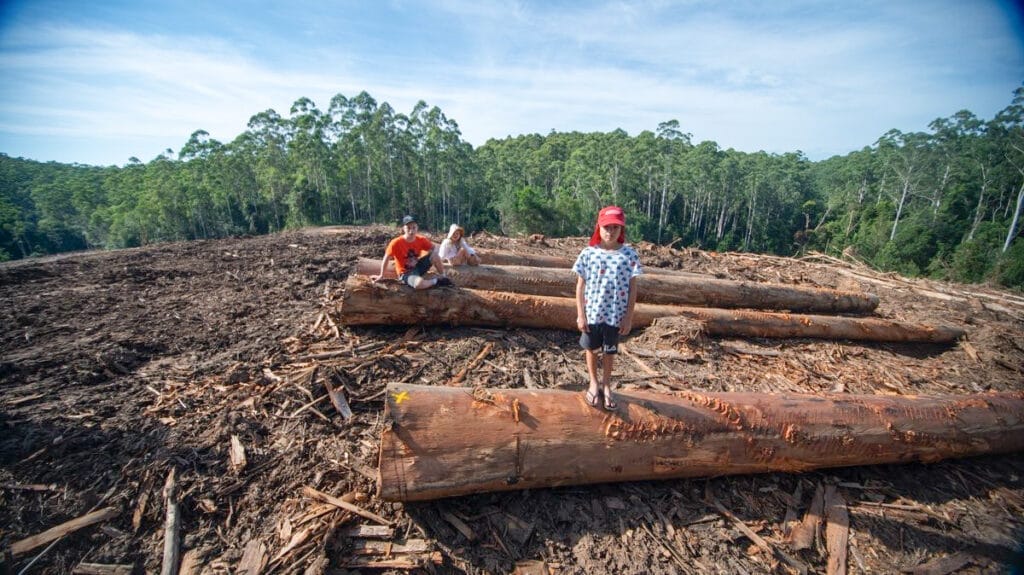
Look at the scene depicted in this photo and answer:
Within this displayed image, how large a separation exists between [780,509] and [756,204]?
55.6 metres

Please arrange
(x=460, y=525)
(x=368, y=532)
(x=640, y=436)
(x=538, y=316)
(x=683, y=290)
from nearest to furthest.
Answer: (x=368, y=532) → (x=460, y=525) → (x=640, y=436) → (x=538, y=316) → (x=683, y=290)

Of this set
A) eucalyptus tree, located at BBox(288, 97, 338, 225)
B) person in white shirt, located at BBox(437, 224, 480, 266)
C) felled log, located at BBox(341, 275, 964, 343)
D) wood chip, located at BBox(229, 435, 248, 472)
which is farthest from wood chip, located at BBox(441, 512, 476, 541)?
eucalyptus tree, located at BBox(288, 97, 338, 225)

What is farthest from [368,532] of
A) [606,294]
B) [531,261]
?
[531,261]

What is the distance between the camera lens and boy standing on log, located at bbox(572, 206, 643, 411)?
314cm

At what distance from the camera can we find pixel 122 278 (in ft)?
29.5

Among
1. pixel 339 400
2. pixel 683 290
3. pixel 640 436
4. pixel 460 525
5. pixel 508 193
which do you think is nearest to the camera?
pixel 460 525

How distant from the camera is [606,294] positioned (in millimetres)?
3160

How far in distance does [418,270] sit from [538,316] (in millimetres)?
1909

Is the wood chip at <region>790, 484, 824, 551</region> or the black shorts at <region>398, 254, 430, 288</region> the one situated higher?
the black shorts at <region>398, 254, 430, 288</region>

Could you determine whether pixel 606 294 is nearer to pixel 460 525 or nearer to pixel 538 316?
pixel 460 525

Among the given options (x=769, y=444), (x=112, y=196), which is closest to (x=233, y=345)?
(x=769, y=444)

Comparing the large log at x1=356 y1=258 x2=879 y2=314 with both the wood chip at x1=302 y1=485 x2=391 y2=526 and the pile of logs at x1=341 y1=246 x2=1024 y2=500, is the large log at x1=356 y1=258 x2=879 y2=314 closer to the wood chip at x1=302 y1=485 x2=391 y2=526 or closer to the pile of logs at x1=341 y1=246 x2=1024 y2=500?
the pile of logs at x1=341 y1=246 x2=1024 y2=500

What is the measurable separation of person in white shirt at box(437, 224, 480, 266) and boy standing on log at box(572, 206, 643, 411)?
363 cm

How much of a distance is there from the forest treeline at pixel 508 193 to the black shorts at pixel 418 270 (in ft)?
92.5
